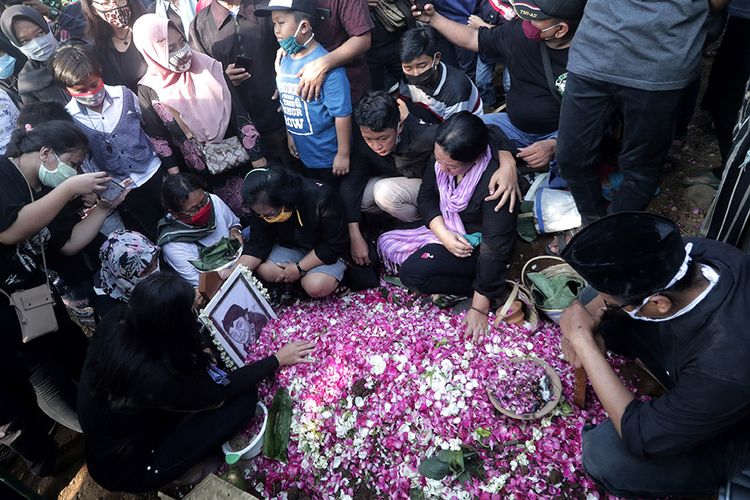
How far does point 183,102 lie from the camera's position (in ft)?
14.7

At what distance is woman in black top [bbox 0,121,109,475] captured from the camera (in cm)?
333

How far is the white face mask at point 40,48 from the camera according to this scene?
184 inches

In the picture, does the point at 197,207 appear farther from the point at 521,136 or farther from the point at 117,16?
the point at 521,136

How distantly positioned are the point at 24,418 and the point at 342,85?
11.8 feet

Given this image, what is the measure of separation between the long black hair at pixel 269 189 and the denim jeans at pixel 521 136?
186 centimetres

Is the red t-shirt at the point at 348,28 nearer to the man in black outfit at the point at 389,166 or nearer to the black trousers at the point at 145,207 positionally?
the man in black outfit at the point at 389,166

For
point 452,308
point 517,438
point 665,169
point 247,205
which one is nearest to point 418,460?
point 517,438

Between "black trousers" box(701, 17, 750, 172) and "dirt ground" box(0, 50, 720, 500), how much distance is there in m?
0.14

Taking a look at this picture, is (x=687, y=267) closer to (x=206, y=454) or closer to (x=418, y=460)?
(x=418, y=460)

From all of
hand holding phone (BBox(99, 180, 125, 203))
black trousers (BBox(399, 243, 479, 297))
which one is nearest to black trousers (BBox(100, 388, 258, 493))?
black trousers (BBox(399, 243, 479, 297))

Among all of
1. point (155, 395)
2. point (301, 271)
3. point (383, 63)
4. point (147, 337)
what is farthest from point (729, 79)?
point (155, 395)

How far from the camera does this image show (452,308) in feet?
13.2

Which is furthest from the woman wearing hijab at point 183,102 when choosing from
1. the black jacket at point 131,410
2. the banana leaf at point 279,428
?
the banana leaf at point 279,428

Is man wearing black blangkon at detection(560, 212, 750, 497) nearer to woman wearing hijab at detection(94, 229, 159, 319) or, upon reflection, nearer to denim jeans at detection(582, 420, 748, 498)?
denim jeans at detection(582, 420, 748, 498)
